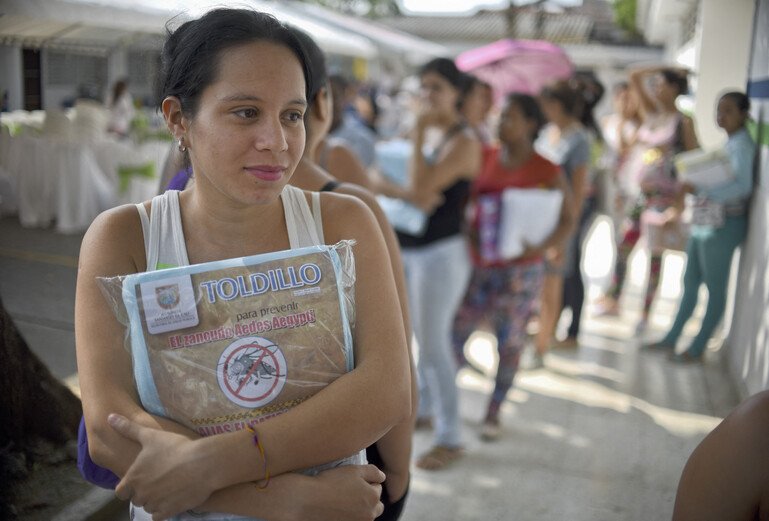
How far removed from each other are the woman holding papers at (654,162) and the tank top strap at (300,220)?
140 inches

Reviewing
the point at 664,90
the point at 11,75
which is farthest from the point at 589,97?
the point at 11,75

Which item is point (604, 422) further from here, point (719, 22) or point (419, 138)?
point (719, 22)

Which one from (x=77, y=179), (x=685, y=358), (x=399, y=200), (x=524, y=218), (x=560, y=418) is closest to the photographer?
(x=399, y=200)

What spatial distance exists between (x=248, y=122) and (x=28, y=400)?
1813 mm

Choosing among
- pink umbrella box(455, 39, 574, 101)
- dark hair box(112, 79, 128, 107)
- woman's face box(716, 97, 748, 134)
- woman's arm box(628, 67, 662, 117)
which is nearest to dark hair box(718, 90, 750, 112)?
woman's face box(716, 97, 748, 134)

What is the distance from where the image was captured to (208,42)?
1322 millimetres

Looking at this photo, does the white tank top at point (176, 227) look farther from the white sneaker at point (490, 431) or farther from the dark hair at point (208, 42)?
the white sneaker at point (490, 431)

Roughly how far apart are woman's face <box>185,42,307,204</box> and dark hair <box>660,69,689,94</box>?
3.94 metres

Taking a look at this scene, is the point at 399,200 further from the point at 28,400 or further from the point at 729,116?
the point at 28,400

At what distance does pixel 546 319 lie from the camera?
16.9 feet

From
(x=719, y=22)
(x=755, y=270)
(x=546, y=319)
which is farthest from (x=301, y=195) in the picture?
(x=546, y=319)

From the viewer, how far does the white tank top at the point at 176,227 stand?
1.38m

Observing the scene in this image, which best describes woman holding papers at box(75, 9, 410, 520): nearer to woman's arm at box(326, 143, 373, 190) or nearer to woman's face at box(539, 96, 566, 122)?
woman's arm at box(326, 143, 373, 190)

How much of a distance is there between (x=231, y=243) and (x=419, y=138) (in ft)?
7.57
